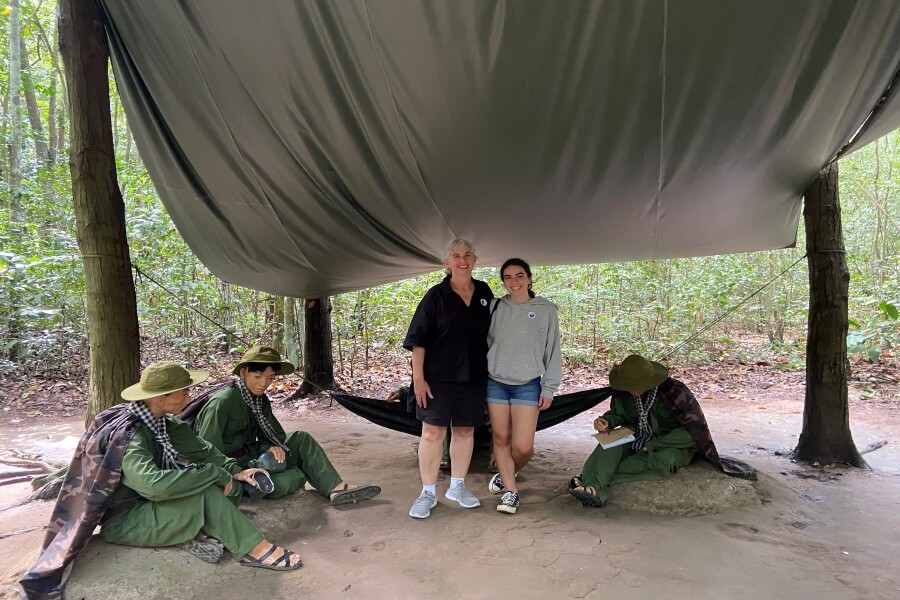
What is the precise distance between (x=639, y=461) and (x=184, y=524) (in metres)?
1.94

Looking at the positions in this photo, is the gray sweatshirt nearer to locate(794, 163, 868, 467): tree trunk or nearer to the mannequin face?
the mannequin face

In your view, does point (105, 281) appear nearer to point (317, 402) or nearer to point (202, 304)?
point (317, 402)

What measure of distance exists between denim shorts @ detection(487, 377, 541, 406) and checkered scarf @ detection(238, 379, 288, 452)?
961 mm

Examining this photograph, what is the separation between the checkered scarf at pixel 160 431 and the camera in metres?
1.67

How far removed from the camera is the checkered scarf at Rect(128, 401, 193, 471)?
1.67 metres

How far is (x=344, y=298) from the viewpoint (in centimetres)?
629

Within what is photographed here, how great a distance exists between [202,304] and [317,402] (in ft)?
8.44

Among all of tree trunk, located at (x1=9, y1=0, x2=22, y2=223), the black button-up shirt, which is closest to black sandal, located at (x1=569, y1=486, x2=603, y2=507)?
the black button-up shirt

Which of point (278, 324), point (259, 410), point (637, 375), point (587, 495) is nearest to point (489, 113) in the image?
point (637, 375)

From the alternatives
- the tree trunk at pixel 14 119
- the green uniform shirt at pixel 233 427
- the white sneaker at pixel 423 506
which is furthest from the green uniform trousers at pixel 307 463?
the tree trunk at pixel 14 119

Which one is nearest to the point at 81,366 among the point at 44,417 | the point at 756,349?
the point at 44,417

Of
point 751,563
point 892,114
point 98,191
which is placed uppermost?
point 892,114

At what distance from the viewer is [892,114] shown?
6.44 feet

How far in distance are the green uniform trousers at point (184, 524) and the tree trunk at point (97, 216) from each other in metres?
0.66
